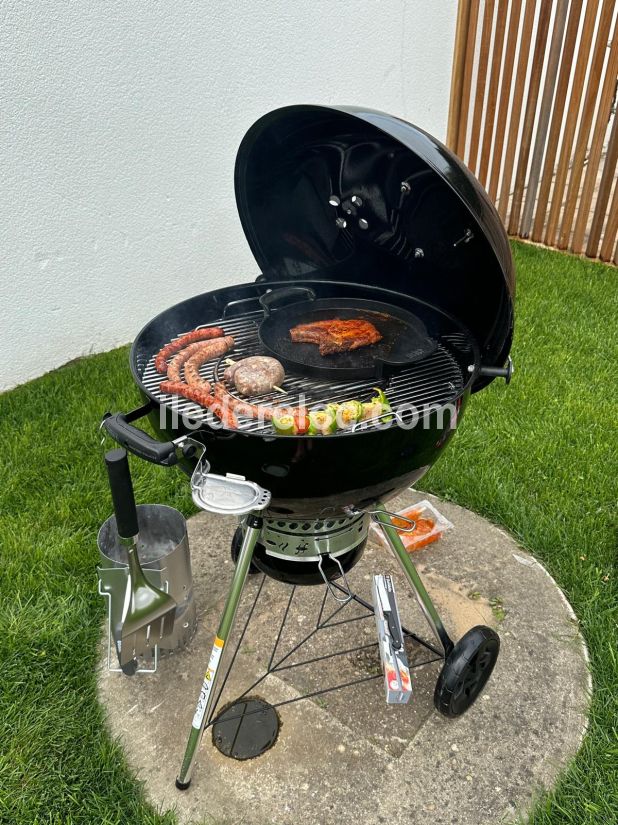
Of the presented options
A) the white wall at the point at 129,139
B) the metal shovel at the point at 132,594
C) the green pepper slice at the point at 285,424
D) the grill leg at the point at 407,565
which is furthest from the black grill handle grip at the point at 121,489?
the white wall at the point at 129,139

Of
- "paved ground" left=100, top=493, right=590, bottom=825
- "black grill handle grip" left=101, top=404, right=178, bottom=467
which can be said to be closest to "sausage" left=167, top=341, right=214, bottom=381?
"black grill handle grip" left=101, top=404, right=178, bottom=467

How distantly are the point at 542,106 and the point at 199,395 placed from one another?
19.5 feet

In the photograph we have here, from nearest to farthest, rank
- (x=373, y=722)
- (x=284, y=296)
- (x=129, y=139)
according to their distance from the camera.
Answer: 1. (x=373, y=722)
2. (x=284, y=296)
3. (x=129, y=139)

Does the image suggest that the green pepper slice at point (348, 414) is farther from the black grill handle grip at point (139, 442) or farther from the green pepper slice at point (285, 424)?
the black grill handle grip at point (139, 442)

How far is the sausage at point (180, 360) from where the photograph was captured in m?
2.01

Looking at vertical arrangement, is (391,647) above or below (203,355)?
below

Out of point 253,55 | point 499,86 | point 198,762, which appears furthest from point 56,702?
point 499,86

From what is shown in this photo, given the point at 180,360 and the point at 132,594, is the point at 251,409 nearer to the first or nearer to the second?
the point at 180,360

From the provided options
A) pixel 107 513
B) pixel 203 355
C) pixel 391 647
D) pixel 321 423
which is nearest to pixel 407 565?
pixel 391 647

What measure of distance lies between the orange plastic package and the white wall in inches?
104

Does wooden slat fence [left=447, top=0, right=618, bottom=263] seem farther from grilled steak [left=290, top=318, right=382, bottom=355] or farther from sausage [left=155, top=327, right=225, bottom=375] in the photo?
sausage [left=155, top=327, right=225, bottom=375]

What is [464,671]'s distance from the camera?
2.06 meters

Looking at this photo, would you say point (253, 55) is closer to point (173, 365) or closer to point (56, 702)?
point (173, 365)

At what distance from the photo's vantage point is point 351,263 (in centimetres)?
249
